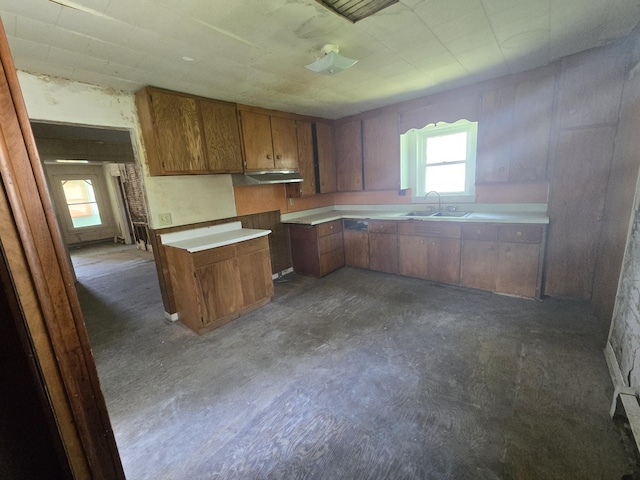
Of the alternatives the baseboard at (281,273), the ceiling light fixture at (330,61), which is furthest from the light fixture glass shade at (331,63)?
the baseboard at (281,273)

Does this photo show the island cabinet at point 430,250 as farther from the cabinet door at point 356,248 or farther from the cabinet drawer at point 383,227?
the cabinet door at point 356,248

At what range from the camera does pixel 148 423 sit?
67.8 inches

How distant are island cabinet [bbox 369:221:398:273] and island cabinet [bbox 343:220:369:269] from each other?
9 centimetres

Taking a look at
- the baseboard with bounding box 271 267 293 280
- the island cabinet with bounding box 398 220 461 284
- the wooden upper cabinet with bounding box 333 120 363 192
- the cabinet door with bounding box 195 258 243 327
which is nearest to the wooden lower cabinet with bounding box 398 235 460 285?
the island cabinet with bounding box 398 220 461 284

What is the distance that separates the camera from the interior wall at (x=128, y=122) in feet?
7.23

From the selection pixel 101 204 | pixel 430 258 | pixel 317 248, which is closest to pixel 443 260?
pixel 430 258

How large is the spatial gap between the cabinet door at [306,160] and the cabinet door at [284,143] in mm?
98

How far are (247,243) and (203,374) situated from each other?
137 cm

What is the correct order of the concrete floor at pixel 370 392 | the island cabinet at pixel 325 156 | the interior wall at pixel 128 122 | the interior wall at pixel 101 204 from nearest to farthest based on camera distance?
1. the concrete floor at pixel 370 392
2. the interior wall at pixel 128 122
3. the island cabinet at pixel 325 156
4. the interior wall at pixel 101 204

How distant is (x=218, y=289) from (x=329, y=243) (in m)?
1.87

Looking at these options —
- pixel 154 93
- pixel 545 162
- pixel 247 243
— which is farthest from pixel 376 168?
pixel 154 93

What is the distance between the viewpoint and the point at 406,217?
365cm

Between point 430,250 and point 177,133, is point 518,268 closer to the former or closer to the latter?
point 430,250

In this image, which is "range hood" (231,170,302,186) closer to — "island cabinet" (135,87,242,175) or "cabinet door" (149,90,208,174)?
"island cabinet" (135,87,242,175)
